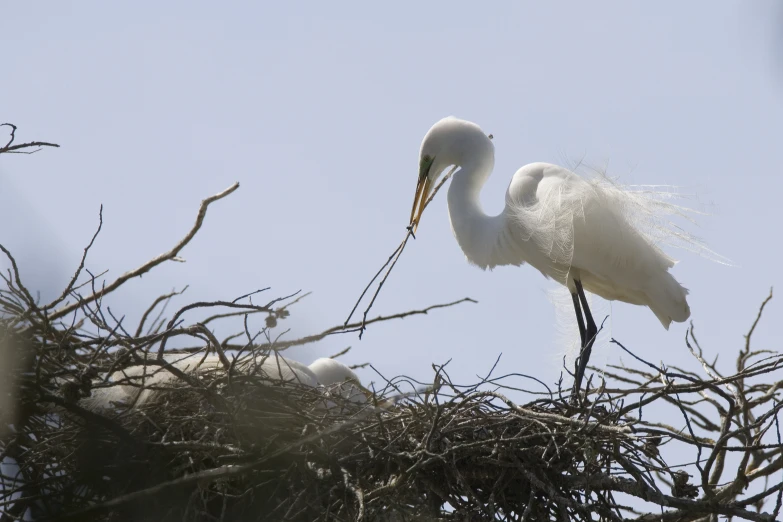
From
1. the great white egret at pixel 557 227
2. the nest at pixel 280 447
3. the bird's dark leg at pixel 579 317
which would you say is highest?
the great white egret at pixel 557 227

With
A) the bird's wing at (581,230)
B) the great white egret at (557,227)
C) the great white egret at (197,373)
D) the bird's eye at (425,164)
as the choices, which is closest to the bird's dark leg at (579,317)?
the great white egret at (557,227)

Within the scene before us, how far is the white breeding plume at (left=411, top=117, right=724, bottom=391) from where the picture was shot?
486cm

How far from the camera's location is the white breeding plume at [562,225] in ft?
15.9

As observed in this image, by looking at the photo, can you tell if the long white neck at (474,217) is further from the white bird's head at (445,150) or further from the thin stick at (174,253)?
the thin stick at (174,253)

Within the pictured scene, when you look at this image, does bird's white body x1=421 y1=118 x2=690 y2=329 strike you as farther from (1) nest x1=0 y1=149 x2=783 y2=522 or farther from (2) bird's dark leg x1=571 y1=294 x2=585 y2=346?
(1) nest x1=0 y1=149 x2=783 y2=522

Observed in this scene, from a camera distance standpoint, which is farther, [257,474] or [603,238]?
[603,238]

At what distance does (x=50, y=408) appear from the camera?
308cm

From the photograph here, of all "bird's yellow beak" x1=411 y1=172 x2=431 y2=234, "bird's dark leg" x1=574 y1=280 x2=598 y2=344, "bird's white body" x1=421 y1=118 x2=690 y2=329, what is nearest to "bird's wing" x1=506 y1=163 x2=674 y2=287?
"bird's white body" x1=421 y1=118 x2=690 y2=329

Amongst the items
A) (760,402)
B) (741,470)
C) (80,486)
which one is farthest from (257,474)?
(760,402)

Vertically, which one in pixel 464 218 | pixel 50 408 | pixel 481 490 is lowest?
pixel 50 408

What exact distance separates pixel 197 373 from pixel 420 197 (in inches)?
83.3

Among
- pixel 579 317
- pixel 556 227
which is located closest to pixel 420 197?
pixel 556 227

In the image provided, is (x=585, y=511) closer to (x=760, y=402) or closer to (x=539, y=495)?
(x=539, y=495)

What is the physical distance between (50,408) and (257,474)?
724mm
